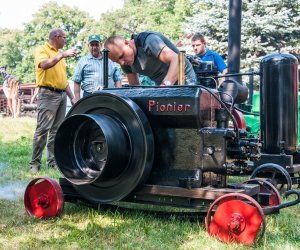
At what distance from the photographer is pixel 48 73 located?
18.0 ft

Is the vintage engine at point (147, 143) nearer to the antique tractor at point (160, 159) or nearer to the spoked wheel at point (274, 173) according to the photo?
the antique tractor at point (160, 159)

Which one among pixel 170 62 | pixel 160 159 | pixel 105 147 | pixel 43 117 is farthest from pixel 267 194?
pixel 43 117

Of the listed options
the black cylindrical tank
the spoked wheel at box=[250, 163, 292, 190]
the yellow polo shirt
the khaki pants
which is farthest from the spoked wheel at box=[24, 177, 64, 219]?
the yellow polo shirt

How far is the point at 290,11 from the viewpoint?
16781 millimetres

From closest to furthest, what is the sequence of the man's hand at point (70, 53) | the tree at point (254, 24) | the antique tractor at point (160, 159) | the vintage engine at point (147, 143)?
the antique tractor at point (160, 159) → the vintage engine at point (147, 143) → the man's hand at point (70, 53) → the tree at point (254, 24)

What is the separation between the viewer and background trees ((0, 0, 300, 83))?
1628 cm

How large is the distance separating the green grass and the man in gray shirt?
1033mm

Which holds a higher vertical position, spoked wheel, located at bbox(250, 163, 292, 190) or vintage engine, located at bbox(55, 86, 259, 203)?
vintage engine, located at bbox(55, 86, 259, 203)

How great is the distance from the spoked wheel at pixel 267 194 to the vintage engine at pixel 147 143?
0.22 metres

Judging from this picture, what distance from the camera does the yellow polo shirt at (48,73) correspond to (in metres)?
5.46

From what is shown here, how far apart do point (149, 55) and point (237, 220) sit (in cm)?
155

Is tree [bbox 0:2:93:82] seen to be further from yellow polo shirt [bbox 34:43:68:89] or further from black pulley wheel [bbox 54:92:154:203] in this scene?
black pulley wheel [bbox 54:92:154:203]

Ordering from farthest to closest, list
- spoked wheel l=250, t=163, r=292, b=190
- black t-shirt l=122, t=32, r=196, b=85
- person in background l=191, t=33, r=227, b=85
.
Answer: person in background l=191, t=33, r=227, b=85 < spoked wheel l=250, t=163, r=292, b=190 < black t-shirt l=122, t=32, r=196, b=85

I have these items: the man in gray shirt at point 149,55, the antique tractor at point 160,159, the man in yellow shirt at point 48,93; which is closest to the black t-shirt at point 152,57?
the man in gray shirt at point 149,55
